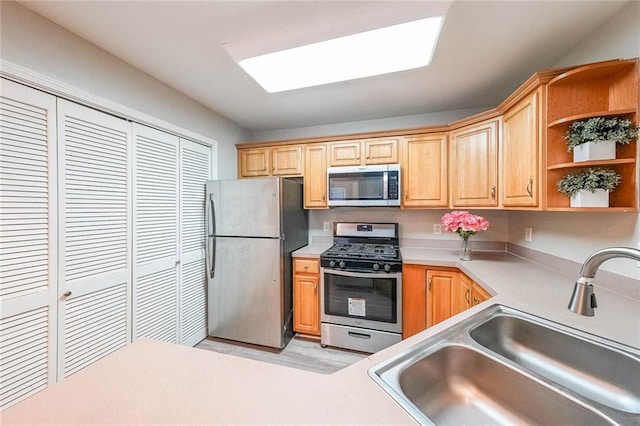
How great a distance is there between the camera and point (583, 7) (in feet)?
4.23

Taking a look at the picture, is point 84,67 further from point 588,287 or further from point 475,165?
point 475,165

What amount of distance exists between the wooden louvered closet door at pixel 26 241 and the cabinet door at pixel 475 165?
9.95ft

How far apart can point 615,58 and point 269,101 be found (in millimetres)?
2391

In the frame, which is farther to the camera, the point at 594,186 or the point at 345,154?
the point at 345,154

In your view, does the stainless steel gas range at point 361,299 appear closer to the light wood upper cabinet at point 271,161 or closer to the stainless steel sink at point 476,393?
the light wood upper cabinet at point 271,161

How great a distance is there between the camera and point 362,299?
7.86 feet

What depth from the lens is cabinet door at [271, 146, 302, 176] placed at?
2.92m

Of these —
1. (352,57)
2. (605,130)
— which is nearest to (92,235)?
(352,57)

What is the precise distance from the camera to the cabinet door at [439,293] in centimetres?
219

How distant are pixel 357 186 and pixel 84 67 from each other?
7.50 ft

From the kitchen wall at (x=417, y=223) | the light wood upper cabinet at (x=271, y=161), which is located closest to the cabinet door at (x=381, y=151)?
the kitchen wall at (x=417, y=223)

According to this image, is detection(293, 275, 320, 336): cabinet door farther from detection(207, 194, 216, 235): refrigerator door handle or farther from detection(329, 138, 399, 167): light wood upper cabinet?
detection(329, 138, 399, 167): light wood upper cabinet

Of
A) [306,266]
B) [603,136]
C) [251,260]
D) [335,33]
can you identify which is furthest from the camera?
[306,266]

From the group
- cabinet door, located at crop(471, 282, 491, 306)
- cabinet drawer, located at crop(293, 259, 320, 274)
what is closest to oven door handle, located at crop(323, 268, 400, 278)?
cabinet drawer, located at crop(293, 259, 320, 274)
